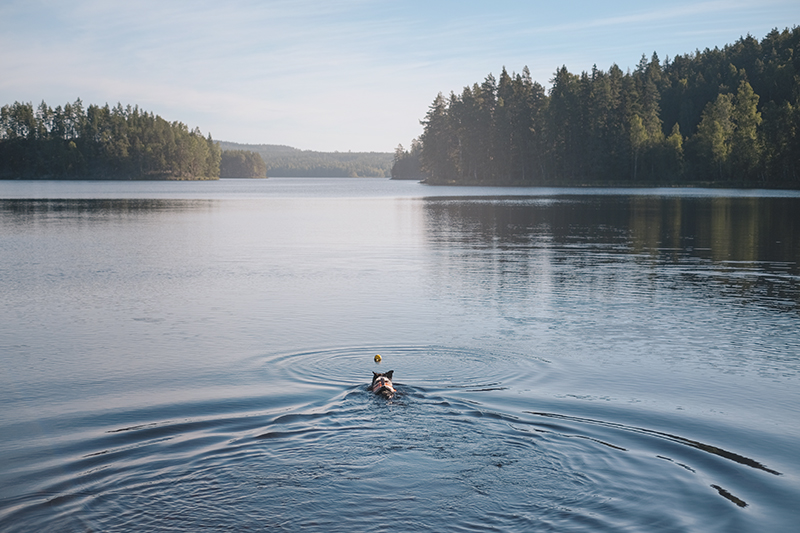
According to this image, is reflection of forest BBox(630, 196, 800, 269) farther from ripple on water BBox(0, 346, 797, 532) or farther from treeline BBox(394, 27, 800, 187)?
treeline BBox(394, 27, 800, 187)

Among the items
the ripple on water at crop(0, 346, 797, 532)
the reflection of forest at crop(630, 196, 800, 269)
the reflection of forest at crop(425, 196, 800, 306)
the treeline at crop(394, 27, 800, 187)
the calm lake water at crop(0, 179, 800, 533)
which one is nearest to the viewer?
the ripple on water at crop(0, 346, 797, 532)

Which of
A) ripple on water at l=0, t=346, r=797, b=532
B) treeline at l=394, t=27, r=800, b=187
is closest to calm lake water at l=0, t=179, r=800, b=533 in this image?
ripple on water at l=0, t=346, r=797, b=532

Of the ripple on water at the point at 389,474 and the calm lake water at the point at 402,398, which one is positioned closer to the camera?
the ripple on water at the point at 389,474

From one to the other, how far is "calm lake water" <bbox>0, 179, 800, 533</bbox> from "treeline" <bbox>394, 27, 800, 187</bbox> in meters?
109

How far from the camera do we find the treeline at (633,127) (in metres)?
125

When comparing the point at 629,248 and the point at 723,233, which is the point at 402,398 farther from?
the point at 723,233

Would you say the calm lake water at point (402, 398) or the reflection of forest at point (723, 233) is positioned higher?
the reflection of forest at point (723, 233)

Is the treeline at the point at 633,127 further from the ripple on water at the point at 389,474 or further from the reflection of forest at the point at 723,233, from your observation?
the ripple on water at the point at 389,474

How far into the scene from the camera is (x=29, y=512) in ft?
25.9

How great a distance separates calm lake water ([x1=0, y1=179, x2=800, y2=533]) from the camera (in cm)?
801

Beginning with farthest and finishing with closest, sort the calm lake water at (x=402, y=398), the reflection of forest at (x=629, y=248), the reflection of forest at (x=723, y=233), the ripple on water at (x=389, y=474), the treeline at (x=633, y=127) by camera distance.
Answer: the treeline at (x=633, y=127)
the reflection of forest at (x=723, y=233)
the reflection of forest at (x=629, y=248)
the calm lake water at (x=402, y=398)
the ripple on water at (x=389, y=474)

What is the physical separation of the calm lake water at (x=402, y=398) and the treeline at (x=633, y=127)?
109232 mm

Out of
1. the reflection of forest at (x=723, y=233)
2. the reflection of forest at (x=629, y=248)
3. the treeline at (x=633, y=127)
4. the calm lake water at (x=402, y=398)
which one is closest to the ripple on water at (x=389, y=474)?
the calm lake water at (x=402, y=398)

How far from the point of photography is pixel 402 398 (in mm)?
11930
